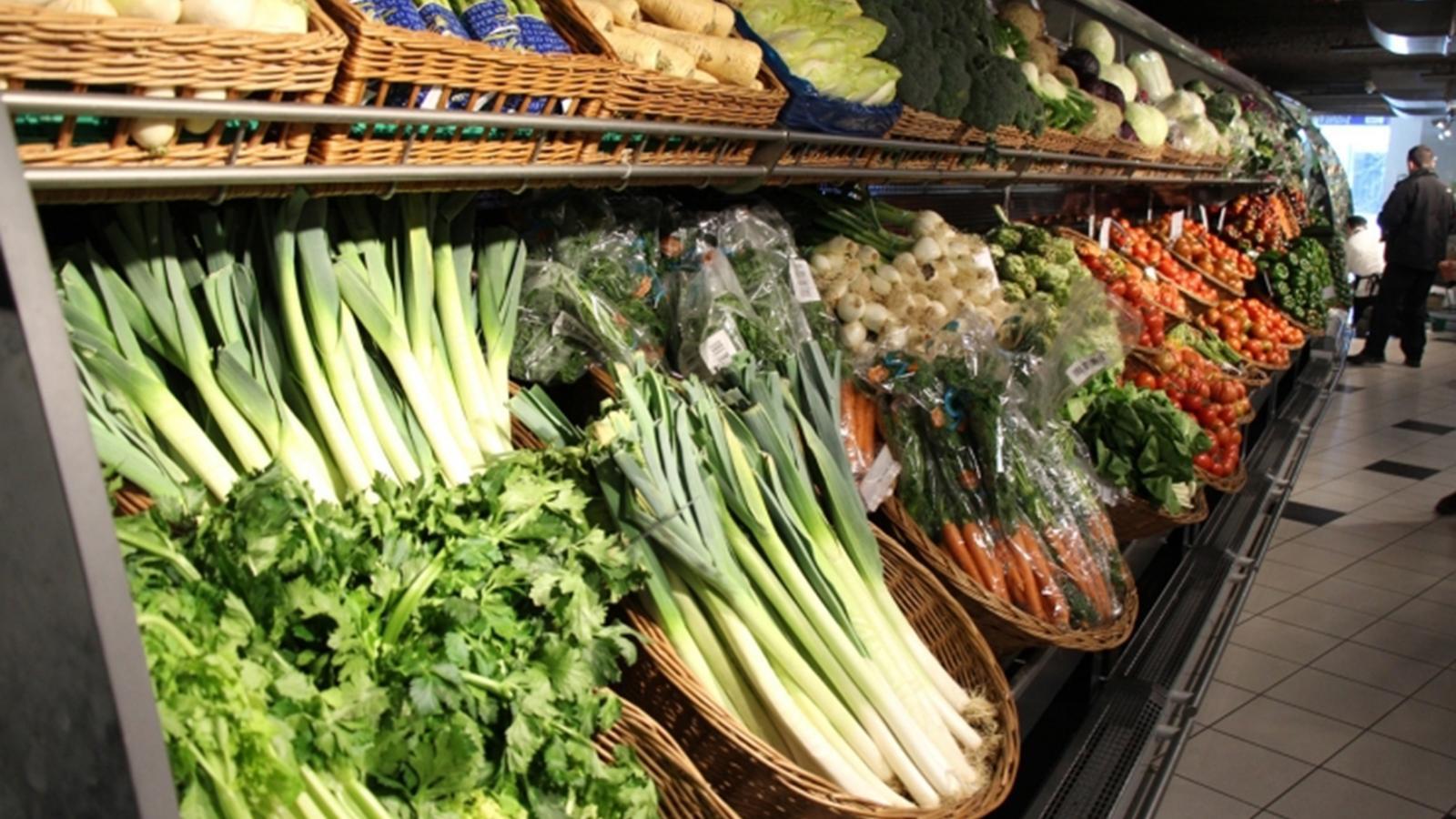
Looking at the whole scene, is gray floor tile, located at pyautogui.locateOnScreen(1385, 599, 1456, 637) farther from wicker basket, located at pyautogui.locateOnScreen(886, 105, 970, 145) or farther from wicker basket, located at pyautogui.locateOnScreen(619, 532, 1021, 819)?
wicker basket, located at pyautogui.locateOnScreen(619, 532, 1021, 819)

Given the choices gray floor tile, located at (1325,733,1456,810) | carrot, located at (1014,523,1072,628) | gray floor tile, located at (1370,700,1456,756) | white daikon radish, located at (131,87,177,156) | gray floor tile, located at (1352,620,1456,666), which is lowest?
gray floor tile, located at (1352,620,1456,666)

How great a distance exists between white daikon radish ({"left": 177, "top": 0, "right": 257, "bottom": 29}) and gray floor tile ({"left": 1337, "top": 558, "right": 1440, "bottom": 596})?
208 inches

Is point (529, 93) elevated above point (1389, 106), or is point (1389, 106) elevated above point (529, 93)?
point (529, 93)

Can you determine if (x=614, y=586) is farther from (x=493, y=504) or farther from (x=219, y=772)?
(x=219, y=772)

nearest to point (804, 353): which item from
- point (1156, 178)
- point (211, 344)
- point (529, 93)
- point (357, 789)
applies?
point (529, 93)

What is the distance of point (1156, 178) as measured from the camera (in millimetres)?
5066

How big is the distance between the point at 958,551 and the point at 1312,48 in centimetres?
824

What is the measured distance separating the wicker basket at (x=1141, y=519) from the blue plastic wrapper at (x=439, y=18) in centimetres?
192

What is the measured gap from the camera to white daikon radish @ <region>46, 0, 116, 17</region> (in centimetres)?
99

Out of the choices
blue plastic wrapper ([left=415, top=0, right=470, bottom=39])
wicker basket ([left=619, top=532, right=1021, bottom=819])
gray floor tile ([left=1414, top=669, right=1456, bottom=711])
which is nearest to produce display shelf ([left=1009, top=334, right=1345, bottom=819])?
wicker basket ([left=619, top=532, right=1021, bottom=819])

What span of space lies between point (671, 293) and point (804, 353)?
0.38m

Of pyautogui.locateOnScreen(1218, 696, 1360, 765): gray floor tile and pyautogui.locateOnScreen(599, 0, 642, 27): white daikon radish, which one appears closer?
pyautogui.locateOnScreen(599, 0, 642, 27): white daikon radish

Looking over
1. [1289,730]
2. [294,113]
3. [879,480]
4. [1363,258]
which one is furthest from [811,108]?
[1363,258]

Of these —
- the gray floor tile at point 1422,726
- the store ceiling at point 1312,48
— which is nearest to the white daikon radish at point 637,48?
the gray floor tile at point 1422,726
